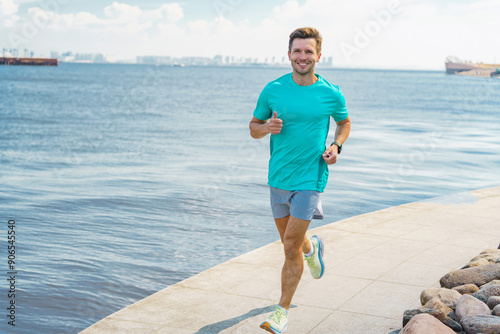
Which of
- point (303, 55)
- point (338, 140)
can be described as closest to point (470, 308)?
point (338, 140)

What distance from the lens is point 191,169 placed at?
16438 mm

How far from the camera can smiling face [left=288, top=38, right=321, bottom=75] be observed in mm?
4316

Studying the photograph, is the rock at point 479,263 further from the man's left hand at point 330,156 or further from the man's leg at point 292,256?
the man's left hand at point 330,156

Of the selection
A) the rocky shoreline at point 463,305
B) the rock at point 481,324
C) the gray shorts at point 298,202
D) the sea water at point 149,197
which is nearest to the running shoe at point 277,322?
the gray shorts at point 298,202

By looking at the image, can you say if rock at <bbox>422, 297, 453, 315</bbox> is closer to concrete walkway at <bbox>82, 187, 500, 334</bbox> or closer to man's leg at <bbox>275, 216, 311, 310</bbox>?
concrete walkway at <bbox>82, 187, 500, 334</bbox>

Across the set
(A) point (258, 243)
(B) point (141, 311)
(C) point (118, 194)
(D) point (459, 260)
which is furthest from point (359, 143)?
(B) point (141, 311)

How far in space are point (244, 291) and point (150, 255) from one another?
289cm

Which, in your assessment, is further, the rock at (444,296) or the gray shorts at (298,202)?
the rock at (444,296)

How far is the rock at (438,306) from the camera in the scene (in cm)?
437

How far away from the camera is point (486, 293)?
183 inches

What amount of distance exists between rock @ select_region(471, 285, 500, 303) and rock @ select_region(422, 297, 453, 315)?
12.1 inches

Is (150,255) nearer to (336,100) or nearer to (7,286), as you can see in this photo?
(7,286)

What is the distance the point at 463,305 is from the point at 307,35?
2208mm

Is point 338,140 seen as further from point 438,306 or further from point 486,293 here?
point 486,293
